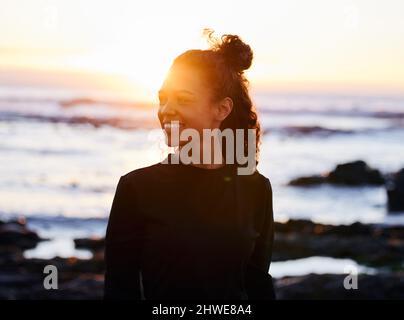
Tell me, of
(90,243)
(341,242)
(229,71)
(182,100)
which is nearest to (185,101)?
(182,100)

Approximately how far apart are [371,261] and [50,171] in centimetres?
1245

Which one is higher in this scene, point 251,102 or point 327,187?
point 327,187

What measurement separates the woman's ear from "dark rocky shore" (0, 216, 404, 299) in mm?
7294

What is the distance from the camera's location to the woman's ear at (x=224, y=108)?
332 cm

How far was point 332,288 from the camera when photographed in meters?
10.5

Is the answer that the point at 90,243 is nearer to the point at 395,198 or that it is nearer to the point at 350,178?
the point at 395,198

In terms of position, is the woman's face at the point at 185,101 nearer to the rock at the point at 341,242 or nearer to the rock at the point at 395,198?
the rock at the point at 341,242

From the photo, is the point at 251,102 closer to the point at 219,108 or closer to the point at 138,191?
the point at 219,108

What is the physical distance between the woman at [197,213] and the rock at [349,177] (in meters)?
20.1

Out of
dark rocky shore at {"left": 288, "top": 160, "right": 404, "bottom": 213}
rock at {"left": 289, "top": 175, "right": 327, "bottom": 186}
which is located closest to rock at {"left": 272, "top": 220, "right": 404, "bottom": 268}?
rock at {"left": 289, "top": 175, "right": 327, "bottom": 186}

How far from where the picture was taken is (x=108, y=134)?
3875cm

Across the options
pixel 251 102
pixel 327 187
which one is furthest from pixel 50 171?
pixel 251 102

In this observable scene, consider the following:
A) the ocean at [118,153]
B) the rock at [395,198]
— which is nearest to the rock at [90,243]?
the ocean at [118,153]

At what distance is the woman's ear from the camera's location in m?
3.32
